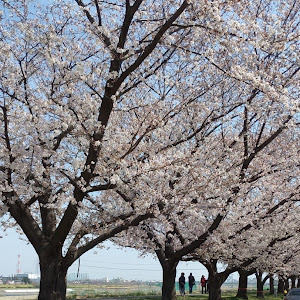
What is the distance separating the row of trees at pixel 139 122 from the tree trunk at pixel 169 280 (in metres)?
1.40

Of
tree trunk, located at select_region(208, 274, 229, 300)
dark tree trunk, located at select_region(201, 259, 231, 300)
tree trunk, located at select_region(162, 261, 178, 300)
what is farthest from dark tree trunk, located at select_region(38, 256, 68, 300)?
tree trunk, located at select_region(208, 274, 229, 300)

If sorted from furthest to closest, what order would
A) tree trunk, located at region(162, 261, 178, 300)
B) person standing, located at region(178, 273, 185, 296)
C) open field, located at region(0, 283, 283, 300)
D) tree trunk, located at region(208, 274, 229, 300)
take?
person standing, located at region(178, 273, 185, 296), open field, located at region(0, 283, 283, 300), tree trunk, located at region(208, 274, 229, 300), tree trunk, located at region(162, 261, 178, 300)

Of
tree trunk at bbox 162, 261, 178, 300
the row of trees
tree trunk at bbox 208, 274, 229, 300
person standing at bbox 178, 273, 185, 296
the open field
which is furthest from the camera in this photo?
person standing at bbox 178, 273, 185, 296

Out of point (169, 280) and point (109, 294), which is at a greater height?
point (169, 280)

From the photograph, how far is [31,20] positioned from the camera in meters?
9.00

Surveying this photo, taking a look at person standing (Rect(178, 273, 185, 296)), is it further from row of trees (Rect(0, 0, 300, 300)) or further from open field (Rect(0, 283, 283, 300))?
row of trees (Rect(0, 0, 300, 300))

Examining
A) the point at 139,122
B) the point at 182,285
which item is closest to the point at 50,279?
the point at 139,122

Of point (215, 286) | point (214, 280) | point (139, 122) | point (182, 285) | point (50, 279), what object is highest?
point (139, 122)

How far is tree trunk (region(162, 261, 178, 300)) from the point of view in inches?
613

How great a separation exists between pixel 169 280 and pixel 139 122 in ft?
27.4

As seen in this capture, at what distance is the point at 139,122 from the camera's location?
912 centimetres

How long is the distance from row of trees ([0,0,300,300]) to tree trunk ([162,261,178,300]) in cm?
140

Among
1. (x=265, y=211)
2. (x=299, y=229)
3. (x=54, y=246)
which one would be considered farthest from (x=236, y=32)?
(x=299, y=229)

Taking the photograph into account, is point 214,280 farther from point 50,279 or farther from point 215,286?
point 50,279
